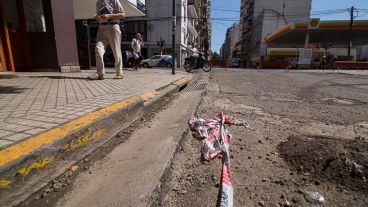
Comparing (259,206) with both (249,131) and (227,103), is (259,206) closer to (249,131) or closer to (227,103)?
(249,131)

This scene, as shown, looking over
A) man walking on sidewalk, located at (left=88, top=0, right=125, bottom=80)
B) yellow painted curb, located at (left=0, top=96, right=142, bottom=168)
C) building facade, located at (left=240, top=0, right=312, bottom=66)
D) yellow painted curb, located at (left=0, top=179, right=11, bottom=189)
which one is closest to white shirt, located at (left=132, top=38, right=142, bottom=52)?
man walking on sidewalk, located at (left=88, top=0, right=125, bottom=80)

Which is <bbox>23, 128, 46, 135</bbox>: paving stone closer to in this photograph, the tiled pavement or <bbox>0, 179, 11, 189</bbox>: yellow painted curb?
the tiled pavement

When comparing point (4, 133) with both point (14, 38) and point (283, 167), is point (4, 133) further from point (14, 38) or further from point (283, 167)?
point (14, 38)

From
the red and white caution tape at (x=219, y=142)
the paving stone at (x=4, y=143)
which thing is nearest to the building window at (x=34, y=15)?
the paving stone at (x=4, y=143)

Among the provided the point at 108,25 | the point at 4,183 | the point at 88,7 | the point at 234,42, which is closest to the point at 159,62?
the point at 88,7

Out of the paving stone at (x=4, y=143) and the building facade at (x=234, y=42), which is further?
the building facade at (x=234, y=42)

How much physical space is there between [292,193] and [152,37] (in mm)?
30973

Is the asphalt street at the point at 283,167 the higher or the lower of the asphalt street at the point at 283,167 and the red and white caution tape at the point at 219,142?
the lower

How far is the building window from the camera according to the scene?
701 centimetres

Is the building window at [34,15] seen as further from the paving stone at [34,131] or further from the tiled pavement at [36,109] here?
the paving stone at [34,131]

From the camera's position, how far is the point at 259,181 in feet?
4.97

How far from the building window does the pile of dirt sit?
24.8 feet

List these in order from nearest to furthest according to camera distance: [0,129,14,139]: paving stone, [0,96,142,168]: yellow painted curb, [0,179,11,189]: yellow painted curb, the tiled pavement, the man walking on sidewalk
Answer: [0,179,11,189]: yellow painted curb < [0,96,142,168]: yellow painted curb < [0,129,14,139]: paving stone < the tiled pavement < the man walking on sidewalk

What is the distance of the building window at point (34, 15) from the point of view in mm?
7008
